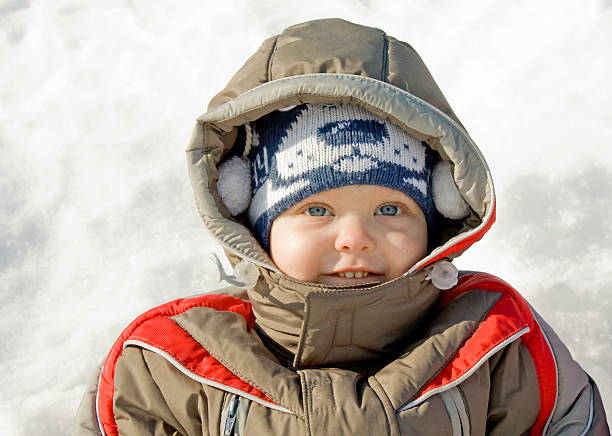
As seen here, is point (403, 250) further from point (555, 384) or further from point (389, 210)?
point (555, 384)

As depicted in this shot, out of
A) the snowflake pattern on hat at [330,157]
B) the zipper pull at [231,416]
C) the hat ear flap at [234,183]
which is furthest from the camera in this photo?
the hat ear flap at [234,183]

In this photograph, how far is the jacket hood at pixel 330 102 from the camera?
1.44 metres

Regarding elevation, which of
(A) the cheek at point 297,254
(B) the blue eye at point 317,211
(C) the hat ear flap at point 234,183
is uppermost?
(C) the hat ear flap at point 234,183

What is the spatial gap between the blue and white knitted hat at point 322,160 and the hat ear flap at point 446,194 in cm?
2

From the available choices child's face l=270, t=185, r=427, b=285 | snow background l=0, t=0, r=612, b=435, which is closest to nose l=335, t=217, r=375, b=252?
child's face l=270, t=185, r=427, b=285

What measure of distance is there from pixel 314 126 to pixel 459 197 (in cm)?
36

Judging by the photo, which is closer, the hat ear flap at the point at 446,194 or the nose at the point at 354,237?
the nose at the point at 354,237

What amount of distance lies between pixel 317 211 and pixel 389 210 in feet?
0.52

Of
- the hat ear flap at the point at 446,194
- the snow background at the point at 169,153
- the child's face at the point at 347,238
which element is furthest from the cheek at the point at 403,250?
the snow background at the point at 169,153

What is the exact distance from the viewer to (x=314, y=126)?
1.50 metres

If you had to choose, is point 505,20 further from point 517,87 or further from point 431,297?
point 431,297

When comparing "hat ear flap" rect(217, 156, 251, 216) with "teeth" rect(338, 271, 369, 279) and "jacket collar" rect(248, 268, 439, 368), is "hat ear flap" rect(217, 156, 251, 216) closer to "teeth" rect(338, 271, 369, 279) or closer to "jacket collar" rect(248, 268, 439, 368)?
"jacket collar" rect(248, 268, 439, 368)

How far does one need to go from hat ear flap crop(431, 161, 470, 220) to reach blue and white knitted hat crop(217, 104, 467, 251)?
0.05 feet

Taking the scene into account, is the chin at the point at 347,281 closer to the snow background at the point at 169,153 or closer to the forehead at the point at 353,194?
the forehead at the point at 353,194
